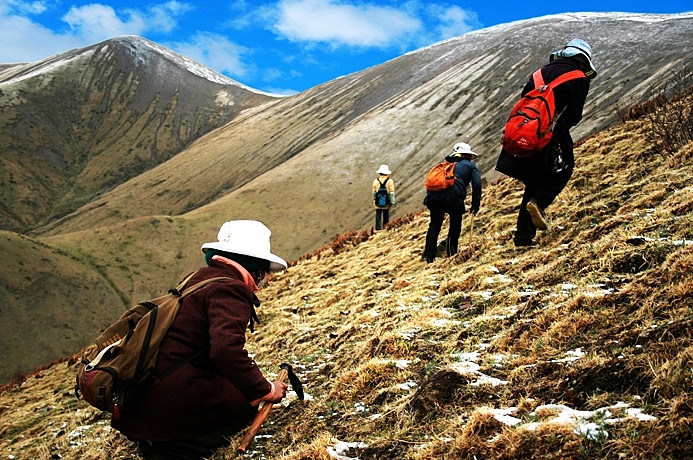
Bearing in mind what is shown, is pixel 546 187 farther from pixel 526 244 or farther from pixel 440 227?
pixel 440 227

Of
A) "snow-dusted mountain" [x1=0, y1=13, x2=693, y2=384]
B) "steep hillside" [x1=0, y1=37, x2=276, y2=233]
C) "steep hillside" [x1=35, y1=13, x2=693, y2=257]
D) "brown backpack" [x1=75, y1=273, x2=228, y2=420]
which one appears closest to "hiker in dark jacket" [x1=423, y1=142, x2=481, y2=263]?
"snow-dusted mountain" [x1=0, y1=13, x2=693, y2=384]

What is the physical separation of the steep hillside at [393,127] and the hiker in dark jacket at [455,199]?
29568mm

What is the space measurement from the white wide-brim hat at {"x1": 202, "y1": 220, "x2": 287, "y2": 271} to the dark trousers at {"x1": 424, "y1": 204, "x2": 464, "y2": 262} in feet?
21.6

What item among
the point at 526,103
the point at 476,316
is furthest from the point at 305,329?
the point at 526,103

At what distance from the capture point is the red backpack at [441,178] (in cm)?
1062

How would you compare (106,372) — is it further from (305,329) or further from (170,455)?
(305,329)

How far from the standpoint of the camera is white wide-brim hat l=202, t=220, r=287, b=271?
15.2 ft

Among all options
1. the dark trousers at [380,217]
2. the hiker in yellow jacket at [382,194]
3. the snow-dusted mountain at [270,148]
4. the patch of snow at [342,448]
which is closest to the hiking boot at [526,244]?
the patch of snow at [342,448]

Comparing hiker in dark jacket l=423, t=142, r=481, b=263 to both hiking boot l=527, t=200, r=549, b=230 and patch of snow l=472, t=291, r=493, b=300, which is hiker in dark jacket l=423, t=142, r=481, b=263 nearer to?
hiking boot l=527, t=200, r=549, b=230

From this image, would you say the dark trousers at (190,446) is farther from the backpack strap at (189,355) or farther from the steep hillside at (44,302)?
the steep hillside at (44,302)

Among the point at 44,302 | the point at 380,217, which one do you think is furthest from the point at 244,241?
the point at 44,302

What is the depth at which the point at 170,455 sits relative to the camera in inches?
177

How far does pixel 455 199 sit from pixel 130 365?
7.89 metres

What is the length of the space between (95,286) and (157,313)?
180ft
